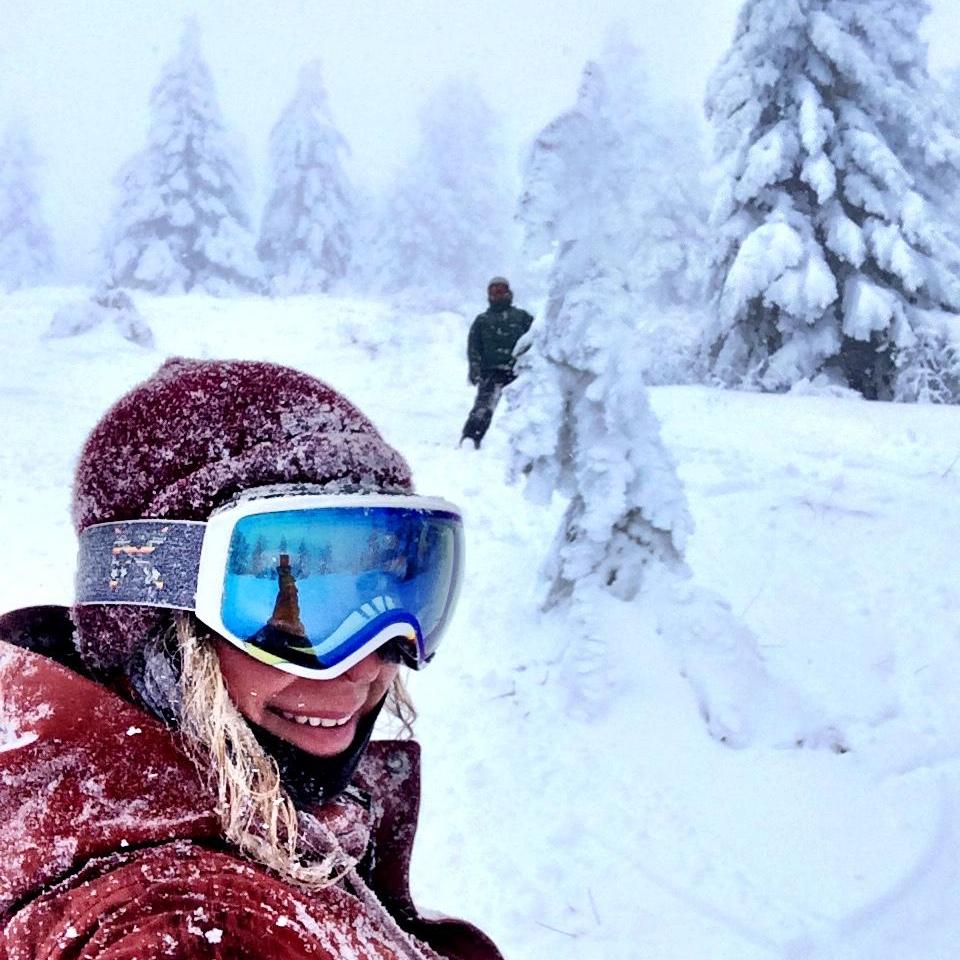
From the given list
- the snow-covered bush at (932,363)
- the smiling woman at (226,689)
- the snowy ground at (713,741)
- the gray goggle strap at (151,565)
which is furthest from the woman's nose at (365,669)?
the snow-covered bush at (932,363)

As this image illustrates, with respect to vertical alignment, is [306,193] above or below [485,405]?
above

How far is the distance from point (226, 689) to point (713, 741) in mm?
3932

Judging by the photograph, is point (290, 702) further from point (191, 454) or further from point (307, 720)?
point (191, 454)

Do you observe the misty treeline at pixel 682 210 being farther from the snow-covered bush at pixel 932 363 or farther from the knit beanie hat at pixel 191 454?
the knit beanie hat at pixel 191 454

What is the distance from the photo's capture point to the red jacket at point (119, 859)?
Answer: 1.02 m

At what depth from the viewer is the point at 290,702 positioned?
1.53 meters

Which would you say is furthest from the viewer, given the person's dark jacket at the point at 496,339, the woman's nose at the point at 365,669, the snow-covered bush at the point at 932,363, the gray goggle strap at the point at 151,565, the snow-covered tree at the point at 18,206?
the snow-covered tree at the point at 18,206

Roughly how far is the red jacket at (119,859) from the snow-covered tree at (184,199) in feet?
111

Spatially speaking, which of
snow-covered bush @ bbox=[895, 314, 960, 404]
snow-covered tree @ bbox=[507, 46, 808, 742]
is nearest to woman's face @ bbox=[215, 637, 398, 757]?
snow-covered tree @ bbox=[507, 46, 808, 742]

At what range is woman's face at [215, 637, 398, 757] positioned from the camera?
1513mm

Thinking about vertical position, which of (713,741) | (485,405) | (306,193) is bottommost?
(713,741)

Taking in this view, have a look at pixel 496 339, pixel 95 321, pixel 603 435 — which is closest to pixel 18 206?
pixel 95 321

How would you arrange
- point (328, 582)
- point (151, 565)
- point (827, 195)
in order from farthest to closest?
point (827, 195) < point (328, 582) < point (151, 565)

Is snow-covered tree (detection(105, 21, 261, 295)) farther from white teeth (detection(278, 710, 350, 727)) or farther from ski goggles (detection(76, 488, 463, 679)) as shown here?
white teeth (detection(278, 710, 350, 727))
